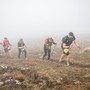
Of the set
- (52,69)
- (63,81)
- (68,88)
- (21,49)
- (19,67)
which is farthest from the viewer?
(21,49)

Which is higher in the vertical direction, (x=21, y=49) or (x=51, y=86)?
(x=21, y=49)

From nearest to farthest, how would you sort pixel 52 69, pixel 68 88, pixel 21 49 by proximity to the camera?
1. pixel 68 88
2. pixel 52 69
3. pixel 21 49

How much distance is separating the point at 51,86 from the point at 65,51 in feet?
16.9

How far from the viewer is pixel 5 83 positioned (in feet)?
49.2

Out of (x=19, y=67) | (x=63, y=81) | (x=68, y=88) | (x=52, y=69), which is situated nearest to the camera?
(x=68, y=88)

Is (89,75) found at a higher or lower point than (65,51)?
lower

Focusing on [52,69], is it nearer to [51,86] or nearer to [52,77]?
[52,77]

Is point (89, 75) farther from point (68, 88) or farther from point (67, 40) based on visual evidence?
point (67, 40)

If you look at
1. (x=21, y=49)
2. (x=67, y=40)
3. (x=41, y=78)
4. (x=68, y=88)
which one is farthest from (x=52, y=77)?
(x=21, y=49)

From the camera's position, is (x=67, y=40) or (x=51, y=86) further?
(x=67, y=40)

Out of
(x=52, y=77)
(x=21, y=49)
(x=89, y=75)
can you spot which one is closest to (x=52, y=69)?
(x=52, y=77)

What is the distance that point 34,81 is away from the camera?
49.6 feet

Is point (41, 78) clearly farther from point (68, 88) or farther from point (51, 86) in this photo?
point (68, 88)

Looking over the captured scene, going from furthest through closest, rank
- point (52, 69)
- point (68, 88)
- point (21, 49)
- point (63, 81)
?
1. point (21, 49)
2. point (52, 69)
3. point (63, 81)
4. point (68, 88)
